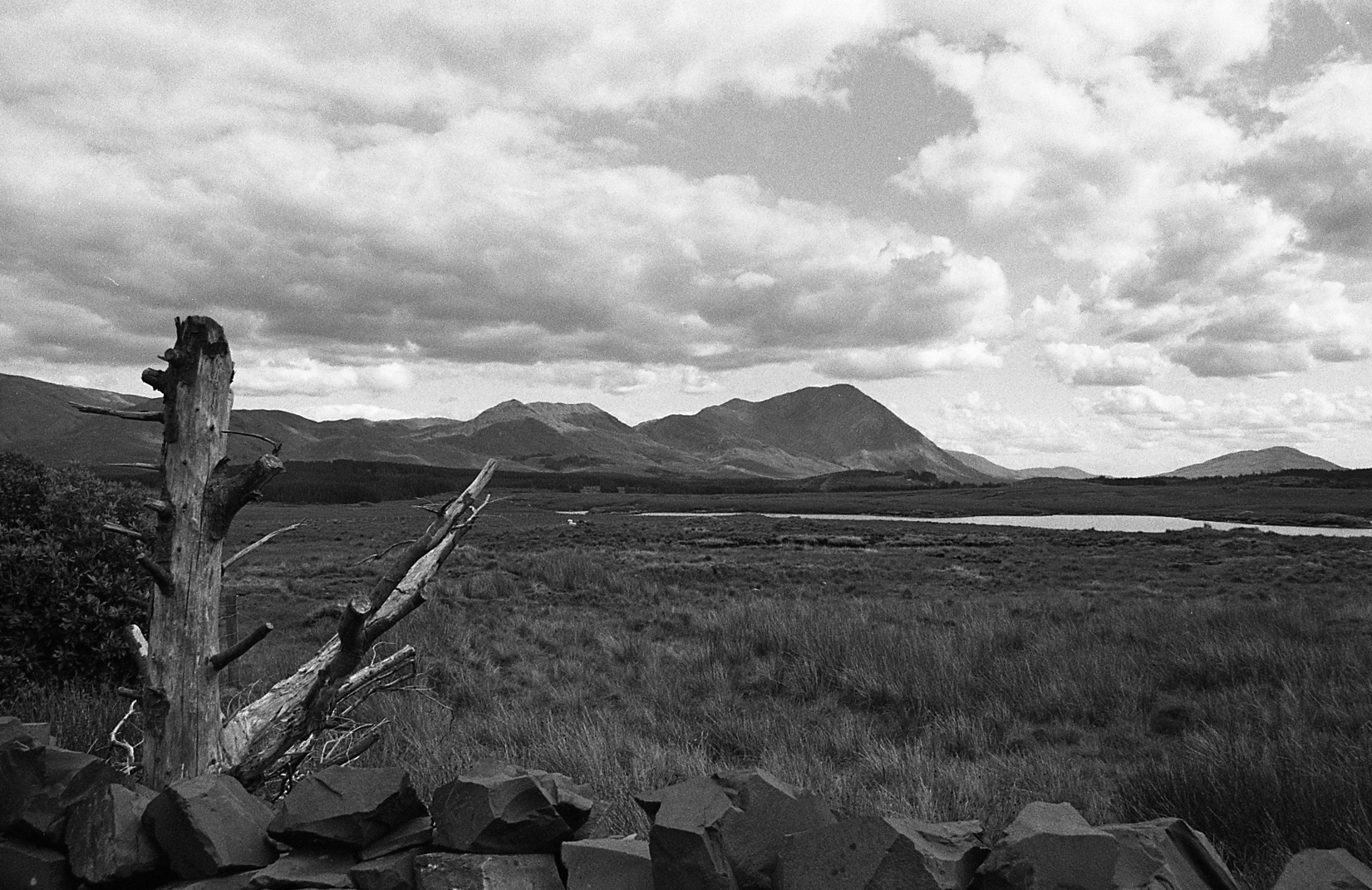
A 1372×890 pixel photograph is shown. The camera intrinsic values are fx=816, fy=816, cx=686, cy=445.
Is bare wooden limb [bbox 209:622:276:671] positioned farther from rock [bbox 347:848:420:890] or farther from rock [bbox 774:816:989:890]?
rock [bbox 774:816:989:890]

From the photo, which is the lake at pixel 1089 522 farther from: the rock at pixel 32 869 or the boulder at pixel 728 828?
the rock at pixel 32 869

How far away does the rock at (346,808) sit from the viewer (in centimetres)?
342

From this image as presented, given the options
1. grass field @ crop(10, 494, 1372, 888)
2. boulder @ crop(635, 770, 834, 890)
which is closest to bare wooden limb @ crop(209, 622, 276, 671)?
grass field @ crop(10, 494, 1372, 888)

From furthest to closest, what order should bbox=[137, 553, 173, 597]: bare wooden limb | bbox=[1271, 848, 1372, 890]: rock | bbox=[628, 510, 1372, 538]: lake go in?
bbox=[628, 510, 1372, 538]: lake
bbox=[137, 553, 173, 597]: bare wooden limb
bbox=[1271, 848, 1372, 890]: rock

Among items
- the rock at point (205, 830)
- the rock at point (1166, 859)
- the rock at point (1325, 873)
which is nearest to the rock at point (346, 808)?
the rock at point (205, 830)

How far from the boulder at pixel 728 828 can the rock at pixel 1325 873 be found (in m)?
1.47

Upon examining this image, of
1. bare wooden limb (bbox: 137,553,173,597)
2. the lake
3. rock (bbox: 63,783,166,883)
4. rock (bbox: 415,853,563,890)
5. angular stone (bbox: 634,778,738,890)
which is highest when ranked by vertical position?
bare wooden limb (bbox: 137,553,173,597)

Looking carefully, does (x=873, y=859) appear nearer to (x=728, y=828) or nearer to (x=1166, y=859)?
→ (x=728, y=828)

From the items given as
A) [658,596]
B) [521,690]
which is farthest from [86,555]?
[658,596]

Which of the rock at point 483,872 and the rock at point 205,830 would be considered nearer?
the rock at point 483,872

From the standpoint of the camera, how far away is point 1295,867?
2645mm

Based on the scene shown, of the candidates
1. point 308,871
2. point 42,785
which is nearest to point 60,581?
point 42,785

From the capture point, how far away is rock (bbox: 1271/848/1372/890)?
251cm

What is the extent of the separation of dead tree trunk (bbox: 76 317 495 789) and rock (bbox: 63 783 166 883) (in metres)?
0.89
